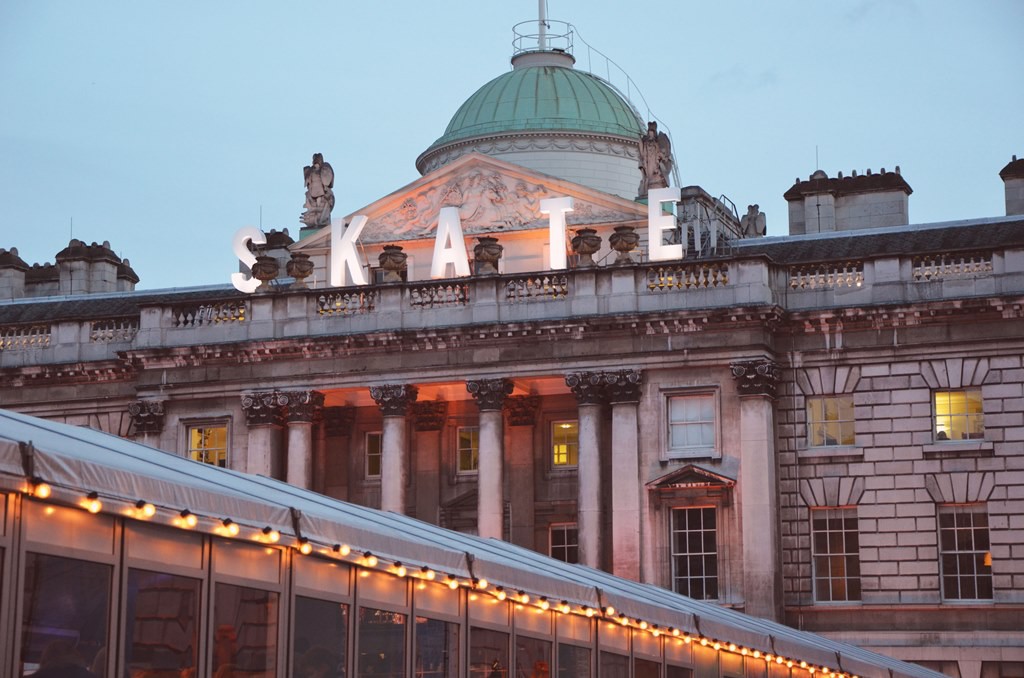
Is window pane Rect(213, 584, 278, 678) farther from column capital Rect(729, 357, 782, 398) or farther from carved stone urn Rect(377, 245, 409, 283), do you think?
carved stone urn Rect(377, 245, 409, 283)

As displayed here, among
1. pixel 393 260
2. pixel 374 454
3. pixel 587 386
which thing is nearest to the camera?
pixel 587 386

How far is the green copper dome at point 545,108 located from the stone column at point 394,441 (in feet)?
54.7

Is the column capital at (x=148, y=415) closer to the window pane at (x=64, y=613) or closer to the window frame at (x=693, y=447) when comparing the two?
the window frame at (x=693, y=447)

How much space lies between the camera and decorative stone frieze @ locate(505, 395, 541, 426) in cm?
5662

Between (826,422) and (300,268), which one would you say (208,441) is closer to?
(300,268)

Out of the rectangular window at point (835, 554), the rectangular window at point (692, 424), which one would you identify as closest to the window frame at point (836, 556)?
the rectangular window at point (835, 554)

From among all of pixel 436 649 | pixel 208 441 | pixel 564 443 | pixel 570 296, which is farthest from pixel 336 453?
pixel 436 649

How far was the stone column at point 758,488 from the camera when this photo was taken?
50.8 m

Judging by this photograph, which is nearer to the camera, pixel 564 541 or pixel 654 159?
pixel 564 541

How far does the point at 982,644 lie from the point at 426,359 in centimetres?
1780

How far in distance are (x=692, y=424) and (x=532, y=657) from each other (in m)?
27.0

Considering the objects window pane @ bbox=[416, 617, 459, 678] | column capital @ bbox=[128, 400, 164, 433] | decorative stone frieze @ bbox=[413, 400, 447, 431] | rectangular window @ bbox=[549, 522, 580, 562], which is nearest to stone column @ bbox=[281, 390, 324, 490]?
decorative stone frieze @ bbox=[413, 400, 447, 431]

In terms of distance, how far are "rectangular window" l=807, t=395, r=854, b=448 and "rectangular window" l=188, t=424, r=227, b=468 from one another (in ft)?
59.2

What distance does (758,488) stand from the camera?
5147 cm
